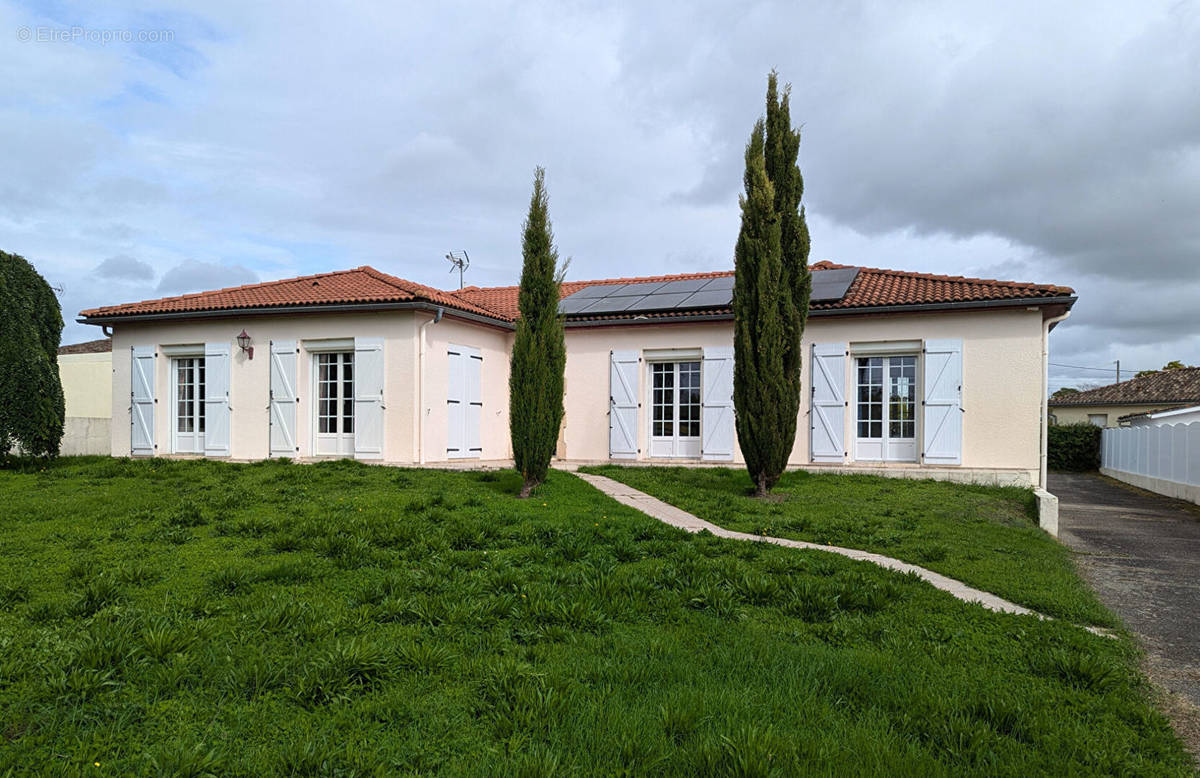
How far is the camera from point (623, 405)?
542 inches

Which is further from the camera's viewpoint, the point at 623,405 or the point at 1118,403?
the point at 1118,403

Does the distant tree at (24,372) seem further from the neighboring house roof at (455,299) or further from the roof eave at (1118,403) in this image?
the roof eave at (1118,403)

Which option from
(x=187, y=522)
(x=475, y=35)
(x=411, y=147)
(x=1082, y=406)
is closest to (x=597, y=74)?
(x=475, y=35)

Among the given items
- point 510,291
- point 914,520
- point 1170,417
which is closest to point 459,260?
point 510,291

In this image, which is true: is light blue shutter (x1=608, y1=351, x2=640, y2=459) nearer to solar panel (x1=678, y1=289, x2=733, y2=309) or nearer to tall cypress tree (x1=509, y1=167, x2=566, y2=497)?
solar panel (x1=678, y1=289, x2=733, y2=309)

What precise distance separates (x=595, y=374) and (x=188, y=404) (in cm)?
798

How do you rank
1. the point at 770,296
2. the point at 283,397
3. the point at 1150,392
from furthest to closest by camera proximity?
the point at 1150,392
the point at 283,397
the point at 770,296

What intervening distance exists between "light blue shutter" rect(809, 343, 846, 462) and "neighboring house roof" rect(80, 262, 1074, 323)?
784mm

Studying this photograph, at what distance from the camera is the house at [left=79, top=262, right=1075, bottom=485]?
12031 millimetres

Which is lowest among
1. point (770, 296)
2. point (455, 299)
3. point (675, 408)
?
point (675, 408)

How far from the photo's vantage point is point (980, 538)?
22.9 ft

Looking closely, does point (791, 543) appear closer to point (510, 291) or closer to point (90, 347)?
point (510, 291)

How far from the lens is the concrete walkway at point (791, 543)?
4.65 metres
